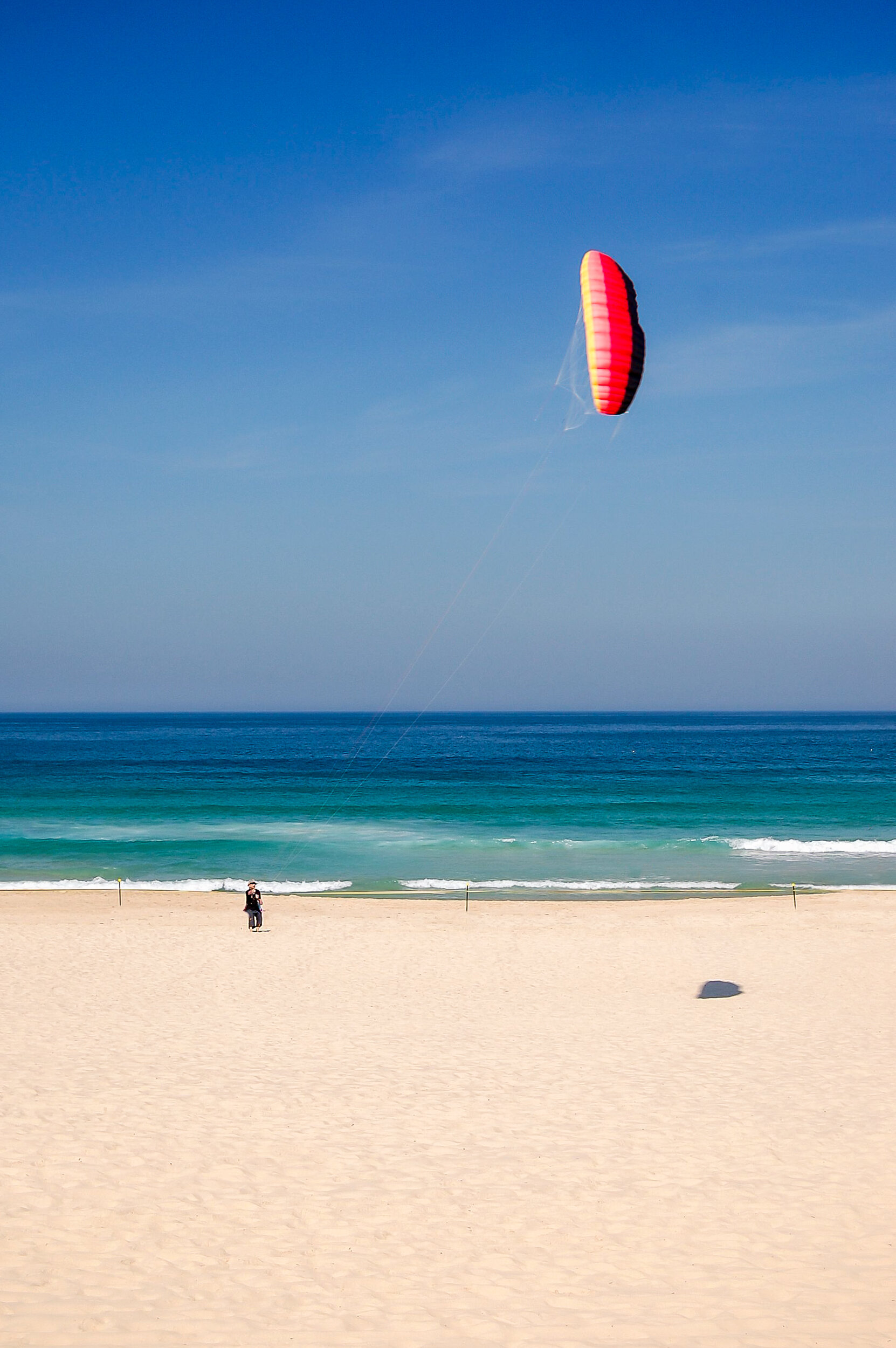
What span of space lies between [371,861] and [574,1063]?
68.8ft

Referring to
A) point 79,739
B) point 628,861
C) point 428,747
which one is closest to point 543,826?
point 628,861

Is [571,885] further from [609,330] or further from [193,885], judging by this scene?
[609,330]

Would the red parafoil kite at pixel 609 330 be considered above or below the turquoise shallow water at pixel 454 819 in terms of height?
above

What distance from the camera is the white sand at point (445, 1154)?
601 centimetres

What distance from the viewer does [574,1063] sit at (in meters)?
11.0

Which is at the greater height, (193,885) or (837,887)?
(193,885)

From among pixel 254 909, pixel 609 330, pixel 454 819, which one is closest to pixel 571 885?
pixel 254 909

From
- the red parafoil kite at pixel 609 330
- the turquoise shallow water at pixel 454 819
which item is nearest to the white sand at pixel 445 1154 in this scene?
the red parafoil kite at pixel 609 330

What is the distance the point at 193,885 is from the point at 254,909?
7986 millimetres

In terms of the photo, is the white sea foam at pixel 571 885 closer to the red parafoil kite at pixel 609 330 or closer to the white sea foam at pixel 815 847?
the white sea foam at pixel 815 847

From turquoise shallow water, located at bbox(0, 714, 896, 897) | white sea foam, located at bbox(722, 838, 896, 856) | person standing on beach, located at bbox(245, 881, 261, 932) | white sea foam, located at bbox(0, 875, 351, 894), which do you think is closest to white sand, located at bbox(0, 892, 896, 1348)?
person standing on beach, located at bbox(245, 881, 261, 932)

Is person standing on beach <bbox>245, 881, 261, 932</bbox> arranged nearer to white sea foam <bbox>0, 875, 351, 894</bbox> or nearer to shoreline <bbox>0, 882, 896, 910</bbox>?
shoreline <bbox>0, 882, 896, 910</bbox>

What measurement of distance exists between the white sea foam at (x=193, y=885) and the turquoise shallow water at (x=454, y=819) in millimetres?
212

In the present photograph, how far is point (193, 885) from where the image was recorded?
87.5 feet
